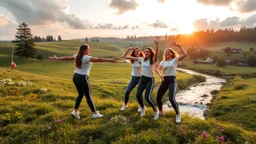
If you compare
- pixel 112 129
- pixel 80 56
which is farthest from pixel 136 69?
pixel 112 129

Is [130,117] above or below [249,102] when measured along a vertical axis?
above

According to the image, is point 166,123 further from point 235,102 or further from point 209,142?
point 235,102

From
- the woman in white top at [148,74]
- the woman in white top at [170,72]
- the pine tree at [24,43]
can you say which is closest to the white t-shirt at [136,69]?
the woman in white top at [148,74]

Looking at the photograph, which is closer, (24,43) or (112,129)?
(112,129)

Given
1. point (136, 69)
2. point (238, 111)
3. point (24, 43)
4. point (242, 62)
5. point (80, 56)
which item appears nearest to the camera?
point (80, 56)

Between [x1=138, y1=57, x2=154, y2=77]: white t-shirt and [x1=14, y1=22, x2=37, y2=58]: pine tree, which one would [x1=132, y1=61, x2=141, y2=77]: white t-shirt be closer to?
[x1=138, y1=57, x2=154, y2=77]: white t-shirt

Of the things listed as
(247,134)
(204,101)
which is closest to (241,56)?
(204,101)

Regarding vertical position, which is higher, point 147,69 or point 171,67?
point 171,67

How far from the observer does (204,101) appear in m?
35.9

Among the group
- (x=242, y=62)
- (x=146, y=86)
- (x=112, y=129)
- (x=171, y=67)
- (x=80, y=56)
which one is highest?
(x=80, y=56)

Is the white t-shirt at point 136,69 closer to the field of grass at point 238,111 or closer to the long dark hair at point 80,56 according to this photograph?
the long dark hair at point 80,56

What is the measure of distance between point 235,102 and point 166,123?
28417 mm

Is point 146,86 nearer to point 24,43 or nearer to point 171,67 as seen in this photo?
point 171,67

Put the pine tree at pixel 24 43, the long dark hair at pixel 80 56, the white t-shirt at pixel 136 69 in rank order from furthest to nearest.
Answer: the pine tree at pixel 24 43 < the white t-shirt at pixel 136 69 < the long dark hair at pixel 80 56
